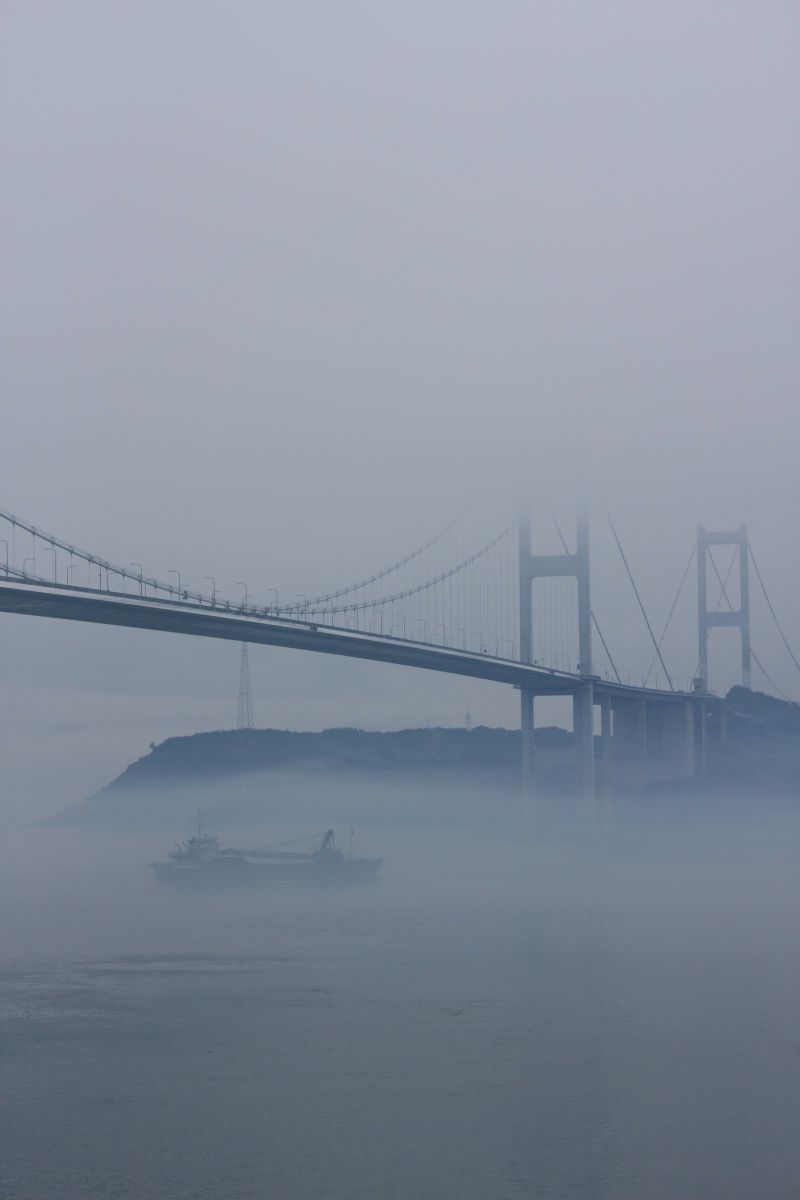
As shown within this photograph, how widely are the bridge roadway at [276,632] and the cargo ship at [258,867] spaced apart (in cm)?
316

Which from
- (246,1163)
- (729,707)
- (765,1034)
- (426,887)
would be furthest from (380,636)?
(729,707)

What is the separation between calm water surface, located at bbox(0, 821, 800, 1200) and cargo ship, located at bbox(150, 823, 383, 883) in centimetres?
576

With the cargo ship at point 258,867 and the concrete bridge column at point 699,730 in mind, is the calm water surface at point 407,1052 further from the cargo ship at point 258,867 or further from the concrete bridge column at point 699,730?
the concrete bridge column at point 699,730

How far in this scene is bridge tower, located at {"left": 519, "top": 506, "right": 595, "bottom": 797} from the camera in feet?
85.4

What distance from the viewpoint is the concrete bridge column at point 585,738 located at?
2605 centimetres

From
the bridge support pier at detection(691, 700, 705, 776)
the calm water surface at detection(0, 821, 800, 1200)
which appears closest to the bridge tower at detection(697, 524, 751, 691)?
the bridge support pier at detection(691, 700, 705, 776)

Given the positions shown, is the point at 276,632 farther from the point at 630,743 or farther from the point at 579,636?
the point at 630,743

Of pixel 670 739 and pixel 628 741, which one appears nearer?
pixel 628 741

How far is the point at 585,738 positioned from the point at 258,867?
5857mm

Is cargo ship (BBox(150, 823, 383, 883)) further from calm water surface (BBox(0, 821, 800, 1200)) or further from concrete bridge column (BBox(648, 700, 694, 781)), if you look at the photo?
concrete bridge column (BBox(648, 700, 694, 781))

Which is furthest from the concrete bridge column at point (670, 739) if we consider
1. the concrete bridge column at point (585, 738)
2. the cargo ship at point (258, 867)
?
the cargo ship at point (258, 867)

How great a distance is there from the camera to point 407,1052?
901 centimetres

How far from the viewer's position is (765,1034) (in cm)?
948

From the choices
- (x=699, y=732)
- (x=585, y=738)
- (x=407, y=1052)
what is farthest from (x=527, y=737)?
(x=407, y=1052)
